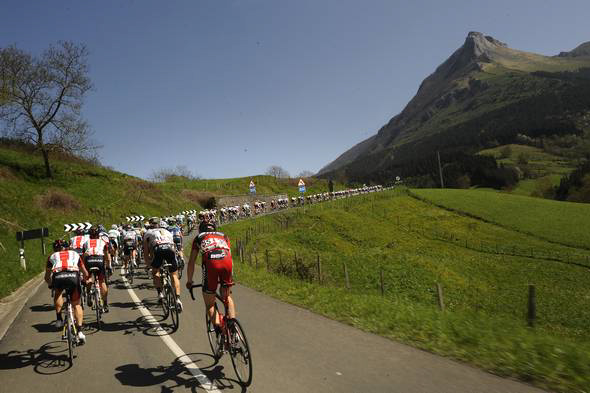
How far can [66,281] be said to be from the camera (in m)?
7.44

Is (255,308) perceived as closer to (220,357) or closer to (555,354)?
(220,357)

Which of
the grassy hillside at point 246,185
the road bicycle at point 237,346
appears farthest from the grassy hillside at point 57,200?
the grassy hillside at point 246,185

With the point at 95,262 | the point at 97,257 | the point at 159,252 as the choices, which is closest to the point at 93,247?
the point at 97,257

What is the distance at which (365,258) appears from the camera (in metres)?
31.2

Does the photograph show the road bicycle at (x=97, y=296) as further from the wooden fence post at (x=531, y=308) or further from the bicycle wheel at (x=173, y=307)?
the wooden fence post at (x=531, y=308)

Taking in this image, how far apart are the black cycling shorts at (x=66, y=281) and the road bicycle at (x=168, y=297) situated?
6.22 ft

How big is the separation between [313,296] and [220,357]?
5.99 meters

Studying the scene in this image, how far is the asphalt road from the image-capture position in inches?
215

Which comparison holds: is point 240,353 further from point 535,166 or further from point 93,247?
point 535,166

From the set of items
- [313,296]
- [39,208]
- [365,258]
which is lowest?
[365,258]

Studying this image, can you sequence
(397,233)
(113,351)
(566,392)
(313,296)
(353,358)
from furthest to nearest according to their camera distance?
1. (397,233)
2. (313,296)
3. (113,351)
4. (353,358)
5. (566,392)

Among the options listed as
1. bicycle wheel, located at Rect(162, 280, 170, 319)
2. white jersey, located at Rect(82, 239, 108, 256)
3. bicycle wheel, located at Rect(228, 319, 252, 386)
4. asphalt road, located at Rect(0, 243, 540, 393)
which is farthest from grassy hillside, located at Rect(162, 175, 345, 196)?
bicycle wheel, located at Rect(228, 319, 252, 386)

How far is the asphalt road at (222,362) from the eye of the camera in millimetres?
5453

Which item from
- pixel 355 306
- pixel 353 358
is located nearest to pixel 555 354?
pixel 353 358
